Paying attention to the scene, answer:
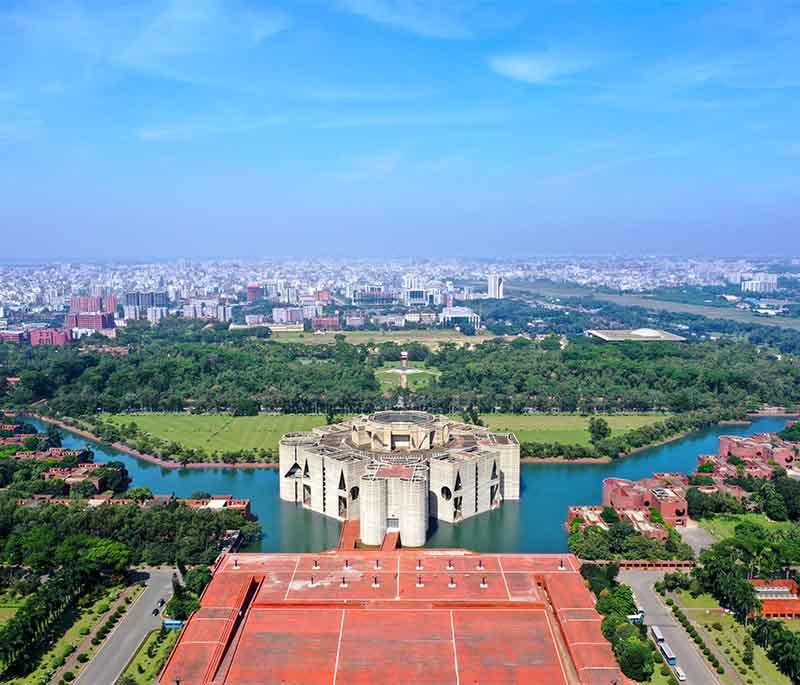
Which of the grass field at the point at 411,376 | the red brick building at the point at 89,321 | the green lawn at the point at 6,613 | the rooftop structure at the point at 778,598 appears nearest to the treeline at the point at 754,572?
the rooftop structure at the point at 778,598

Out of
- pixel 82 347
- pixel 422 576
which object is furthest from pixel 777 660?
pixel 82 347

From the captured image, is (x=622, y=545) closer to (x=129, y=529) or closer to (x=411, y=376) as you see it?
(x=129, y=529)

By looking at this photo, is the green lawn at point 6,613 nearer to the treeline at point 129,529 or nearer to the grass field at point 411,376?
the treeline at point 129,529

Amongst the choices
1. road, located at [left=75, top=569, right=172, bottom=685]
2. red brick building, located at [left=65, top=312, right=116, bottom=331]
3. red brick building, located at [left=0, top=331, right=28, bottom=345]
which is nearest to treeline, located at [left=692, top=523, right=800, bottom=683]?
road, located at [left=75, top=569, right=172, bottom=685]

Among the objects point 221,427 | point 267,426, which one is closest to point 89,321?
point 221,427

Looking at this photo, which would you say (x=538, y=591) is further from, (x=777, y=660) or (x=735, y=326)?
(x=735, y=326)

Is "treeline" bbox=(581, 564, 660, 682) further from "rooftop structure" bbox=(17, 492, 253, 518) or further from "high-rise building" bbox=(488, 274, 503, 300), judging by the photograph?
"high-rise building" bbox=(488, 274, 503, 300)

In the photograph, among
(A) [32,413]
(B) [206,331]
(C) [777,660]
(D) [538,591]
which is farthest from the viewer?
(B) [206,331]
